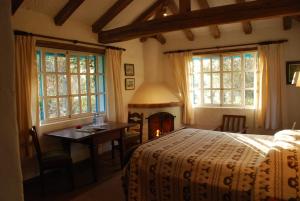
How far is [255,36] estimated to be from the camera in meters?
4.92

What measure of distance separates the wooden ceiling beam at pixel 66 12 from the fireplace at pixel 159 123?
8.74ft

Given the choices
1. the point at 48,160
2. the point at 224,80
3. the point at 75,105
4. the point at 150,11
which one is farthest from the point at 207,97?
the point at 48,160

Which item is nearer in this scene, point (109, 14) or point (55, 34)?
point (55, 34)

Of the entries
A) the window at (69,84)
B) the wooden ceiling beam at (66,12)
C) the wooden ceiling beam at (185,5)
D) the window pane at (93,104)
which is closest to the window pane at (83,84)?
the window at (69,84)

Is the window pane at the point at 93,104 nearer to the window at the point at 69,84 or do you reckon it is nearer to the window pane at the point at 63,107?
the window at the point at 69,84

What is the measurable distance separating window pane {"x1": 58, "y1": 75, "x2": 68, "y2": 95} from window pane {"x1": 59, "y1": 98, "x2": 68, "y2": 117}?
12 centimetres

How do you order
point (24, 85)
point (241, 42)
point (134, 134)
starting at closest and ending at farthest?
point (24, 85) → point (134, 134) → point (241, 42)

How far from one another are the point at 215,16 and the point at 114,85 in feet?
7.69

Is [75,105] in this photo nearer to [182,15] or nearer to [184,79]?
[182,15]

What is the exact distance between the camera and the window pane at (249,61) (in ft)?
16.6

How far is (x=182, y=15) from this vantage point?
→ 3.71 metres

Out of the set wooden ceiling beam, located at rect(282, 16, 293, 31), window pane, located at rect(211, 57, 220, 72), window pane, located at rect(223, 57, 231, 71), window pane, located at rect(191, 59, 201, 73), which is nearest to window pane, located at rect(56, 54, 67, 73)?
window pane, located at rect(191, 59, 201, 73)

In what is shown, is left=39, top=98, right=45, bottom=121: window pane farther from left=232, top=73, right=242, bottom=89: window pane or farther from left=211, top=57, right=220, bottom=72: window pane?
left=232, top=73, right=242, bottom=89: window pane

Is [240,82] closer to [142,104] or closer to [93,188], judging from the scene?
[142,104]
